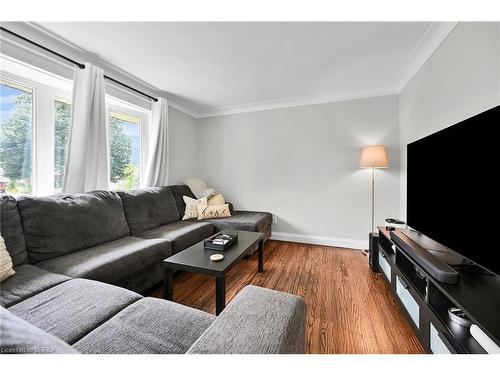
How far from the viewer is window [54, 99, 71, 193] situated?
217 cm

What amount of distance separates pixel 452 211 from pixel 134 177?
3448 mm

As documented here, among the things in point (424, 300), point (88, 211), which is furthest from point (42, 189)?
point (424, 300)

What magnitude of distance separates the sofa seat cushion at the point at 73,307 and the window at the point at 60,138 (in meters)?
1.45

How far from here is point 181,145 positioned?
3.75 m

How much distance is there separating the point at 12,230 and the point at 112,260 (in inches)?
26.7

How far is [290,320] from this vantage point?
0.81 m

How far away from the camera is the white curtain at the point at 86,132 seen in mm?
2078

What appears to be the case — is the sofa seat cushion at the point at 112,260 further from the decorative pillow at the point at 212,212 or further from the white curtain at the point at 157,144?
the white curtain at the point at 157,144

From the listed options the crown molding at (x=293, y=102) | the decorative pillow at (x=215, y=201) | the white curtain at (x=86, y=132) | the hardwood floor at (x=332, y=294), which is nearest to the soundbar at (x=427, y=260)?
the hardwood floor at (x=332, y=294)

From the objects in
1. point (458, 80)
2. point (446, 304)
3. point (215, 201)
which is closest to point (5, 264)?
point (215, 201)

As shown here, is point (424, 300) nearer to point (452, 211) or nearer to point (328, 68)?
point (452, 211)

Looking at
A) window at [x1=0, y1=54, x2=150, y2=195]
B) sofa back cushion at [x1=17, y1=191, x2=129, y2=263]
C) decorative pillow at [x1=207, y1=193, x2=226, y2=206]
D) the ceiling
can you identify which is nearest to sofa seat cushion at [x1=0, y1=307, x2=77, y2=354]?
sofa back cushion at [x1=17, y1=191, x2=129, y2=263]

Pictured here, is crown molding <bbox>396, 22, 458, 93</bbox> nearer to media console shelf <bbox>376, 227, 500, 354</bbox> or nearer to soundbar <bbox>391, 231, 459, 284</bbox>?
soundbar <bbox>391, 231, 459, 284</bbox>
